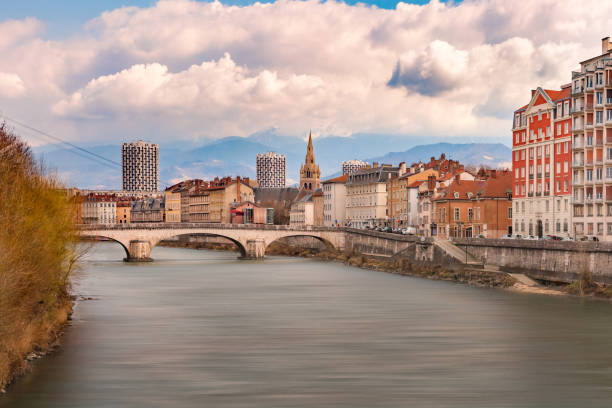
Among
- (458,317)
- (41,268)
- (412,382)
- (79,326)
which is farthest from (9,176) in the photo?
(458,317)

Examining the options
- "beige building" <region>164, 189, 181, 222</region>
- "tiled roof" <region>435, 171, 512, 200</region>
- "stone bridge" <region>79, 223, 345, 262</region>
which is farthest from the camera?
"beige building" <region>164, 189, 181, 222</region>

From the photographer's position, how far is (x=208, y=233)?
83562mm

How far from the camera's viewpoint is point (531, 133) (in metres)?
67.8

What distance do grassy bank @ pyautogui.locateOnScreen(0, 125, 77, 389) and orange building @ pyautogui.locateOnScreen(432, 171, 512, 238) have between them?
4917cm

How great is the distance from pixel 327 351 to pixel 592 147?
1382 inches

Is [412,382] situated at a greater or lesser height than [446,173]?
lesser

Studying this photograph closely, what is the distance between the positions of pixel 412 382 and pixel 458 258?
36771 millimetres

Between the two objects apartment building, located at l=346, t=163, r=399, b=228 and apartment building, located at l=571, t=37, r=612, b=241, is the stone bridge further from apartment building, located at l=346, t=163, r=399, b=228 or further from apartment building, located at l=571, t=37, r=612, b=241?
apartment building, located at l=571, t=37, r=612, b=241

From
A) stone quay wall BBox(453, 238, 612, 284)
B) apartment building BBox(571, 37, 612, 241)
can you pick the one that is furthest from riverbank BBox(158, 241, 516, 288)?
apartment building BBox(571, 37, 612, 241)

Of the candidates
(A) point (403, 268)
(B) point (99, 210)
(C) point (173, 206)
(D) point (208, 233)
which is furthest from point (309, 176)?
(A) point (403, 268)

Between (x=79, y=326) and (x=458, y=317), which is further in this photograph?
(x=458, y=317)

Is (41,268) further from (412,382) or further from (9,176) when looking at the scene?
(412,382)

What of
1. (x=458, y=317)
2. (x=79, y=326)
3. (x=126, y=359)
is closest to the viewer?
(x=126, y=359)

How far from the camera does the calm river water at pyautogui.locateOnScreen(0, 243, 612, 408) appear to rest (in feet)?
72.1
